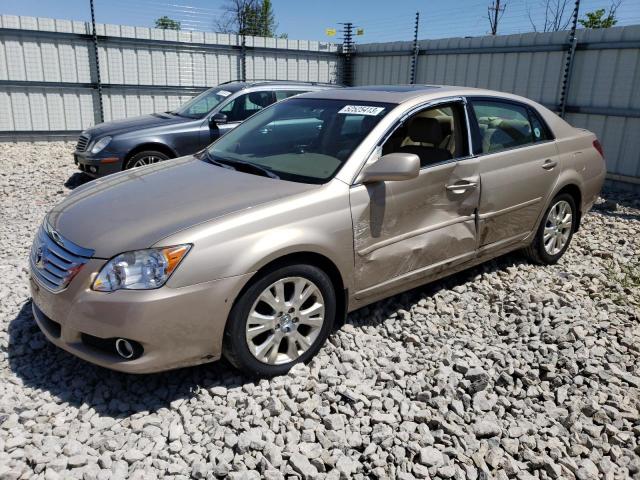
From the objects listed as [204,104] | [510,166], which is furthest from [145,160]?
[510,166]

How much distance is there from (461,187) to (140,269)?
231 cm

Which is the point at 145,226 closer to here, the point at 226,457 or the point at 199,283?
the point at 199,283

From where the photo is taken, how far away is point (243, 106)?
8.51 m

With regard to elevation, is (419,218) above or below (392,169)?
below

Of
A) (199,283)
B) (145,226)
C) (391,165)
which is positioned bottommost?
(199,283)

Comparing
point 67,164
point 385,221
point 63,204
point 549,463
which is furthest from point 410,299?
point 67,164

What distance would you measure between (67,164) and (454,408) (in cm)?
899

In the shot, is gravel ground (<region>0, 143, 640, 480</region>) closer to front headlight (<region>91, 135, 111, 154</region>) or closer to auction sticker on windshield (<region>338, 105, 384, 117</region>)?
auction sticker on windshield (<region>338, 105, 384, 117</region>)

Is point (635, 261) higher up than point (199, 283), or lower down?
lower down

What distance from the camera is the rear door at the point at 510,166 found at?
13.8 ft

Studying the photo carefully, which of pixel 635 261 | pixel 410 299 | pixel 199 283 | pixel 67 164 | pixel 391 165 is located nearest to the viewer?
pixel 199 283

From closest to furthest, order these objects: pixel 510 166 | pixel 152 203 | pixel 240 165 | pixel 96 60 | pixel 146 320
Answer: pixel 146 320
pixel 152 203
pixel 240 165
pixel 510 166
pixel 96 60

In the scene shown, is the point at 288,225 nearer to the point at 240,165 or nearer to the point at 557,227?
the point at 240,165

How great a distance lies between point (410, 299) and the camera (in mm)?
4328
